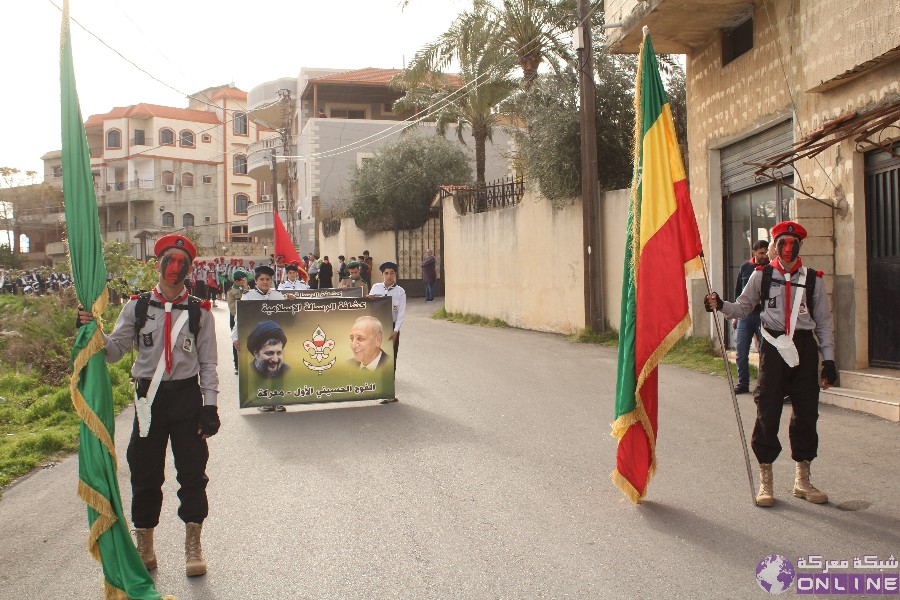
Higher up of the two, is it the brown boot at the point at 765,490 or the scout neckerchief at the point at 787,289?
the scout neckerchief at the point at 787,289

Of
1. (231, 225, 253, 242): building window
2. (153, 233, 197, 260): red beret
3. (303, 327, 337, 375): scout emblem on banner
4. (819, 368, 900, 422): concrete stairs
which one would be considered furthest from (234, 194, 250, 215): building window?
(153, 233, 197, 260): red beret

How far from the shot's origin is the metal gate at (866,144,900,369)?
996cm

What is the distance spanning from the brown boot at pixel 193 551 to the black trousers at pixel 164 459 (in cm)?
5

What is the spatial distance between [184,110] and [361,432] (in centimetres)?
7603

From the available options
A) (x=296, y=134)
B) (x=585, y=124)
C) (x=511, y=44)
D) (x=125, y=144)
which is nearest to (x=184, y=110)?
(x=125, y=144)

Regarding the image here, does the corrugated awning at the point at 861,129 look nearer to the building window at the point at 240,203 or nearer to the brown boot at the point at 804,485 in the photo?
the brown boot at the point at 804,485

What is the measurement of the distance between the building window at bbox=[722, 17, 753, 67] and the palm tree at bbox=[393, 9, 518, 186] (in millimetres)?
10080

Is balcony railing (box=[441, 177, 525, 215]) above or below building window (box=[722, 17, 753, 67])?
below

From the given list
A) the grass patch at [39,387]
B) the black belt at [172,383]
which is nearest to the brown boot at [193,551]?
the black belt at [172,383]

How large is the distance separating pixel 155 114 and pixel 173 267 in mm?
77118

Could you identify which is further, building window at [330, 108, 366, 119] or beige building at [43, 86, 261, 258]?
beige building at [43, 86, 261, 258]

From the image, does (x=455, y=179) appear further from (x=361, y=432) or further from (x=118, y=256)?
(x=361, y=432)

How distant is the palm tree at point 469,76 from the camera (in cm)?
2364

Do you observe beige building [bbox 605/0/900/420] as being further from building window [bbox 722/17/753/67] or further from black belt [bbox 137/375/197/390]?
black belt [bbox 137/375/197/390]
